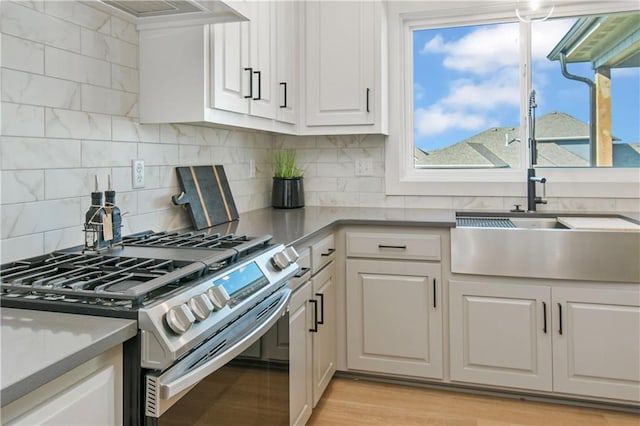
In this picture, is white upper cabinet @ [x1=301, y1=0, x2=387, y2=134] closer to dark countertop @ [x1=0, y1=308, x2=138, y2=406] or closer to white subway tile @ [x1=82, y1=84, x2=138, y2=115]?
white subway tile @ [x1=82, y1=84, x2=138, y2=115]

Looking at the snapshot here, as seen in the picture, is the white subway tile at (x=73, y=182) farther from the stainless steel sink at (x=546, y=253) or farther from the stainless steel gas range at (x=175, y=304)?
the stainless steel sink at (x=546, y=253)

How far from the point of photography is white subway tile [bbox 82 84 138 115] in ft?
5.25

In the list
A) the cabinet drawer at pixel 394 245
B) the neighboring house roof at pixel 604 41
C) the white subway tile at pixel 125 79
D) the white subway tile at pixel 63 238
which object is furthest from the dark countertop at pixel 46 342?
the neighboring house roof at pixel 604 41

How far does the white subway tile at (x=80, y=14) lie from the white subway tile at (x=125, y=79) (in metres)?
0.13

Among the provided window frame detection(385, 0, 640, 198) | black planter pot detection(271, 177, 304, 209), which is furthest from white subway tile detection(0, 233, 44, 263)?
window frame detection(385, 0, 640, 198)

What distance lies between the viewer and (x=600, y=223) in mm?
2402

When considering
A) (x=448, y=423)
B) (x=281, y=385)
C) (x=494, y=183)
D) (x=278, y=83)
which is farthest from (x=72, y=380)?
(x=494, y=183)

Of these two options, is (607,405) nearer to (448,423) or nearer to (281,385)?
(448,423)

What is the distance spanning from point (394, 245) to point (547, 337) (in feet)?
2.70

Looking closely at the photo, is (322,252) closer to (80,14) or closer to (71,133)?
(71,133)

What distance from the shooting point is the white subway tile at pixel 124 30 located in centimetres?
171

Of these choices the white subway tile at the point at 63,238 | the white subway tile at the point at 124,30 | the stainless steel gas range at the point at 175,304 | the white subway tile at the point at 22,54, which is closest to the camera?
the stainless steel gas range at the point at 175,304

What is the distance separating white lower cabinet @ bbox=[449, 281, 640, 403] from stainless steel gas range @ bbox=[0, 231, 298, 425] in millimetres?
1144

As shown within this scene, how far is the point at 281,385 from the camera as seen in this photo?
1.61m
